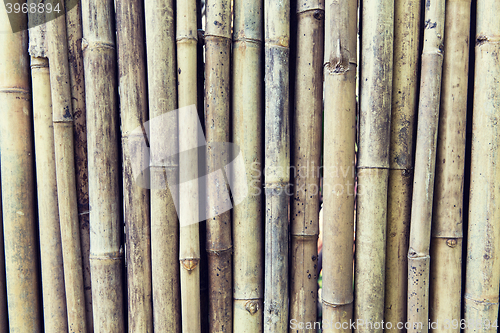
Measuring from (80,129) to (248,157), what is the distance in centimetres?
46

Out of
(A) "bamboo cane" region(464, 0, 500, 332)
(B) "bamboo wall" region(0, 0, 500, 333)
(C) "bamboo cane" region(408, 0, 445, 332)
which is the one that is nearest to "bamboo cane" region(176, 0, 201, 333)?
(B) "bamboo wall" region(0, 0, 500, 333)

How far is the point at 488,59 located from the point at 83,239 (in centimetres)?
113

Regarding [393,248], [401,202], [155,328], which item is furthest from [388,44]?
[155,328]

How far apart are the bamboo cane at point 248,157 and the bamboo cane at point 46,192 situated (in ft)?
1.58

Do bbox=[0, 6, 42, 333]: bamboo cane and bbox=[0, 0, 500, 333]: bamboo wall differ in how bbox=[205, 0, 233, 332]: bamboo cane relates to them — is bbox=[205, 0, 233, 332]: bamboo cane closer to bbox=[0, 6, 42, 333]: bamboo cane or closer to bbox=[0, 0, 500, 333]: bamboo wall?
bbox=[0, 0, 500, 333]: bamboo wall

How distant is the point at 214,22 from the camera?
2.68 feet

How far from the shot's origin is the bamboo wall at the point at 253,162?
799mm

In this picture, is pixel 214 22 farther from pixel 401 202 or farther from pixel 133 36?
pixel 401 202

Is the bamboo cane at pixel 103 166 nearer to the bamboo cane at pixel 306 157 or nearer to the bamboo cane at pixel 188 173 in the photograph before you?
the bamboo cane at pixel 188 173

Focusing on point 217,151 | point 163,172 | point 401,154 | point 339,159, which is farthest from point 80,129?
point 401,154

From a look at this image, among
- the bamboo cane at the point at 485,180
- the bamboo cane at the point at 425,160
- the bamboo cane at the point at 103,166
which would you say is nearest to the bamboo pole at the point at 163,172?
the bamboo cane at the point at 103,166

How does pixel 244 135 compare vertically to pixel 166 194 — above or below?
above

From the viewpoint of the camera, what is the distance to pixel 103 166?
85cm

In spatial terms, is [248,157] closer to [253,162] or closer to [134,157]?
[253,162]
